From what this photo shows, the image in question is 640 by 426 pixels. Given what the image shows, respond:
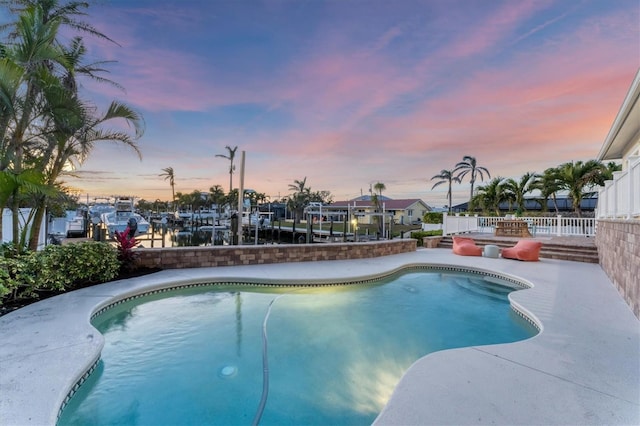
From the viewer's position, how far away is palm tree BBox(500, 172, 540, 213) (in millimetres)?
20931

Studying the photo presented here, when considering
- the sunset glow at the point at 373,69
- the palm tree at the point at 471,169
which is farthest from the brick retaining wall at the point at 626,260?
the palm tree at the point at 471,169

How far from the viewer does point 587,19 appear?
732cm

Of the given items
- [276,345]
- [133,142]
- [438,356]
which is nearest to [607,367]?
[438,356]

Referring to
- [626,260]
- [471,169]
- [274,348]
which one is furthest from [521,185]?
[274,348]

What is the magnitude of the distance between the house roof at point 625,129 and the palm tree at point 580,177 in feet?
23.7

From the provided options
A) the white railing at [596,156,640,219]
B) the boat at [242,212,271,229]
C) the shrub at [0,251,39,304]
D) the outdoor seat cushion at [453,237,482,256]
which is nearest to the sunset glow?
the shrub at [0,251,39,304]

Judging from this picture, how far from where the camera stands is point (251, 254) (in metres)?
7.98

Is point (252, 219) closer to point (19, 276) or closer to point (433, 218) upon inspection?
point (433, 218)

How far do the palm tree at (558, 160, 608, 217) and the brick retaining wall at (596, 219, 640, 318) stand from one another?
14.1m

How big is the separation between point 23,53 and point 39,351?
4708 millimetres

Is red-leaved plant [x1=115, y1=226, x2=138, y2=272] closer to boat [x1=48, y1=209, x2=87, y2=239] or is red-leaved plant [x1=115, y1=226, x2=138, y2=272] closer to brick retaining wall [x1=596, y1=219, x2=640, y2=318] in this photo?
brick retaining wall [x1=596, y1=219, x2=640, y2=318]

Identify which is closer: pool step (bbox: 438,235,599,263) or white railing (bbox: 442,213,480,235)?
pool step (bbox: 438,235,599,263)

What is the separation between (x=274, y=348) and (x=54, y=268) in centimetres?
401

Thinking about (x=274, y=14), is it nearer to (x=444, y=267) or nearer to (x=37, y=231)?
(x=37, y=231)
